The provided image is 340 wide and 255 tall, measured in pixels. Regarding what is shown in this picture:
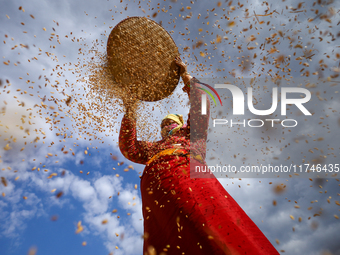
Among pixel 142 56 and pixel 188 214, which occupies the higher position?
pixel 142 56

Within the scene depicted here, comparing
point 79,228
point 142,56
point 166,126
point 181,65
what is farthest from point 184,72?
point 79,228

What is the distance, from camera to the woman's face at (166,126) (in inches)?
119

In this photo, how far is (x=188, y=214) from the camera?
4.86ft

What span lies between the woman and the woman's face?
71 cm

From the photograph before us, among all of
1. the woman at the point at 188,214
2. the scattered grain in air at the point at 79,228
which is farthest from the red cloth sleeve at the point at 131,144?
the scattered grain in air at the point at 79,228

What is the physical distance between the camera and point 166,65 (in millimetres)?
2781

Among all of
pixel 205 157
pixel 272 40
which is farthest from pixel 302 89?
pixel 205 157

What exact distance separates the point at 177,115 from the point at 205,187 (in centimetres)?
188

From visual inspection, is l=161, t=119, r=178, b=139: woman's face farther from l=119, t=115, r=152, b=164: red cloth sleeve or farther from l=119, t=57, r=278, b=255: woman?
l=119, t=57, r=278, b=255: woman

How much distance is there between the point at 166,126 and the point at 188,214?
1.78 meters

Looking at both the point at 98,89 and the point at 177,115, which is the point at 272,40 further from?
the point at 98,89

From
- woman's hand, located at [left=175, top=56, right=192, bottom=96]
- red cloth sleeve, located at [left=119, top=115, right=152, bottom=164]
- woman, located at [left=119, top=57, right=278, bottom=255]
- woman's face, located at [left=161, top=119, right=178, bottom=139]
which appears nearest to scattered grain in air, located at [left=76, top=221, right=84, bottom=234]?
woman, located at [left=119, top=57, right=278, bottom=255]

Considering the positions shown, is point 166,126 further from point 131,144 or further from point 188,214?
point 188,214

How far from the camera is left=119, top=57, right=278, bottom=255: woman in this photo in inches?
51.6
